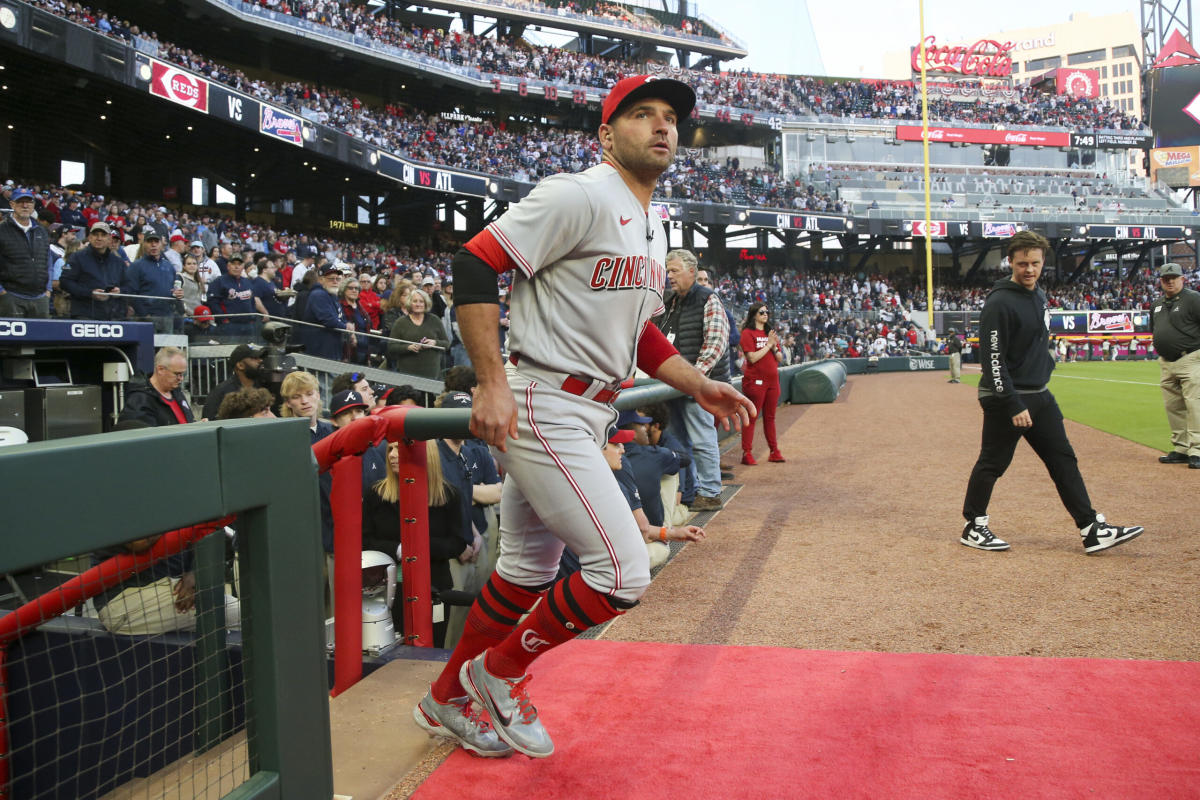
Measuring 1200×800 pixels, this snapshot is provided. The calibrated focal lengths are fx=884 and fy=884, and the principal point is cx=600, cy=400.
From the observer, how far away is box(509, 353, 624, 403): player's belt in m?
2.29

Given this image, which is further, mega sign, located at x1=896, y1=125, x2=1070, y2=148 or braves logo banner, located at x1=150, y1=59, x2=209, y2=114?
mega sign, located at x1=896, y1=125, x2=1070, y2=148

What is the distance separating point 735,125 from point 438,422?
43075 mm

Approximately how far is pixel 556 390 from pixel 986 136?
53505mm

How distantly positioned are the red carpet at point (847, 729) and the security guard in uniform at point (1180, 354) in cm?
582

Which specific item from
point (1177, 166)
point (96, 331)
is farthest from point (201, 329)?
point (1177, 166)

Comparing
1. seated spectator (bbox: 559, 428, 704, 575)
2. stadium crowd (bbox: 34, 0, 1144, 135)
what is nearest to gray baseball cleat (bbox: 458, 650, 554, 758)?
seated spectator (bbox: 559, 428, 704, 575)

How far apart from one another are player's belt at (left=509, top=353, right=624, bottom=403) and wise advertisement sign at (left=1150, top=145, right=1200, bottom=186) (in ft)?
218

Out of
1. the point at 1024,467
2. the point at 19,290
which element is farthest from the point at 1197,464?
the point at 19,290

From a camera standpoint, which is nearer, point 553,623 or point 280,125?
point 553,623

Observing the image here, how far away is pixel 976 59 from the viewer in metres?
55.9

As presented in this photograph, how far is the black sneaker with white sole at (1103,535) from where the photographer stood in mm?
4730

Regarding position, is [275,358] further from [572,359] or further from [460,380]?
[572,359]

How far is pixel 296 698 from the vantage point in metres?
1.80

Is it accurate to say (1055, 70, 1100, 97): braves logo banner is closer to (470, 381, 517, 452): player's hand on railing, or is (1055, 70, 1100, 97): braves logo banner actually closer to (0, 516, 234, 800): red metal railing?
(470, 381, 517, 452): player's hand on railing
